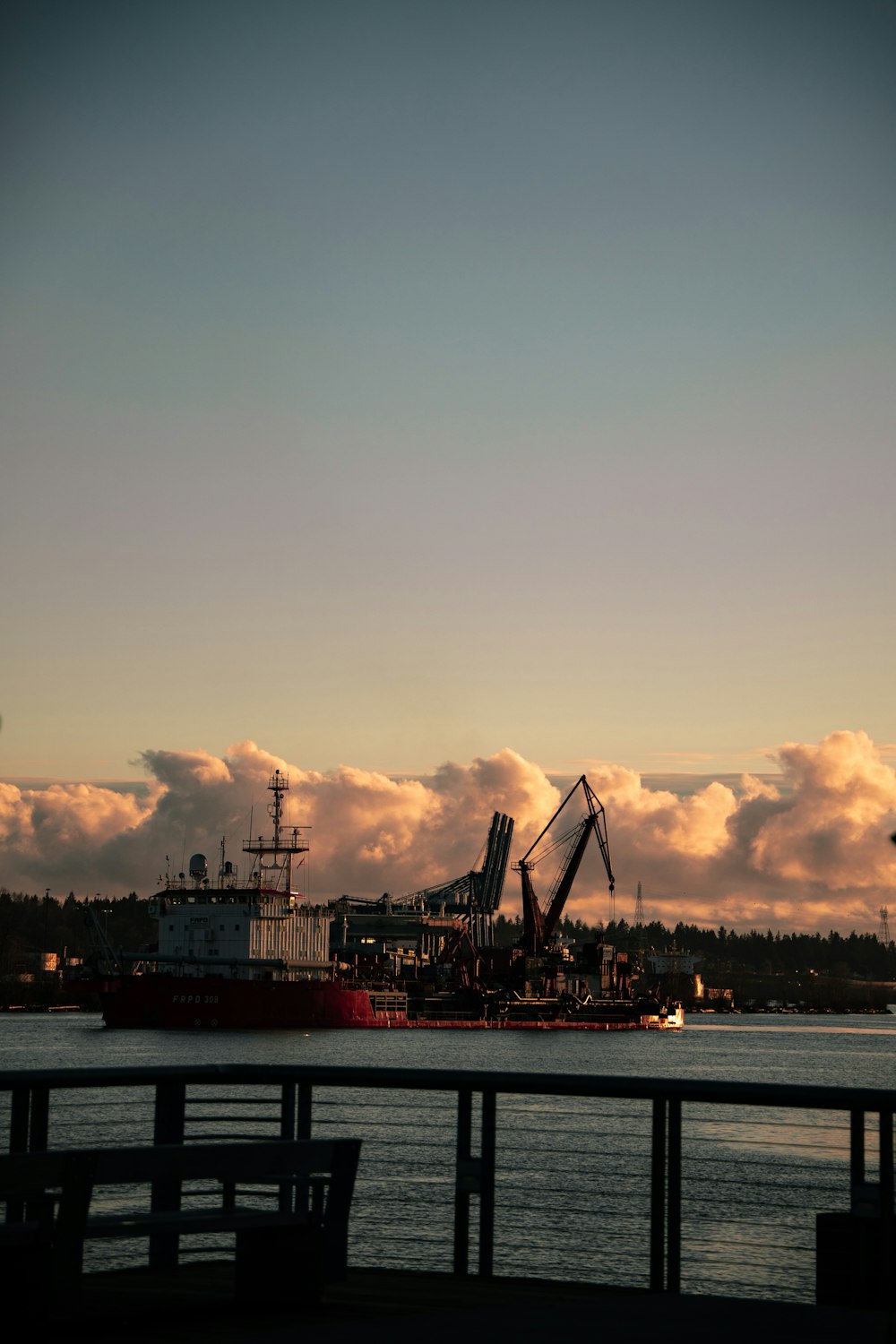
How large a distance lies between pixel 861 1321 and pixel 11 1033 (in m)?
89.0

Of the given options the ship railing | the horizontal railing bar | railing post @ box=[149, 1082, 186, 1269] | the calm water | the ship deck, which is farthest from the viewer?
the calm water

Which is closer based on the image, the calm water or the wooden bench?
the wooden bench

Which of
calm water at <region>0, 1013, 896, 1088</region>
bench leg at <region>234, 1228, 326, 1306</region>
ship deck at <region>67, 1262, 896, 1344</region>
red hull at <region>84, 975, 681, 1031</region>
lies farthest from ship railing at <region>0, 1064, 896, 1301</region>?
red hull at <region>84, 975, 681, 1031</region>

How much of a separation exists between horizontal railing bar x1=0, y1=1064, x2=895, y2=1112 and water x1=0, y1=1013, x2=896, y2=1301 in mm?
200

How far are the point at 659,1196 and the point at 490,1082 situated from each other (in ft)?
2.53

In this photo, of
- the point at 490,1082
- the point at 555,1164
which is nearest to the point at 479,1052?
the point at 555,1164

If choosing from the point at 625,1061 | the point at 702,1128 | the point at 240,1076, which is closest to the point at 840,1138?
the point at 702,1128

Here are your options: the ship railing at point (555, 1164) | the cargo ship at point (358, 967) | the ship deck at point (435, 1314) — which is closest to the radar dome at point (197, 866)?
the cargo ship at point (358, 967)

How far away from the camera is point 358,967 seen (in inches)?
4178

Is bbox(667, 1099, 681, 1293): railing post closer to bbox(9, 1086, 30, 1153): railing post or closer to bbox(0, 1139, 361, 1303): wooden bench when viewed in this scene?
bbox(0, 1139, 361, 1303): wooden bench

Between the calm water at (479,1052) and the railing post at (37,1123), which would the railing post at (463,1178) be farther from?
the calm water at (479,1052)

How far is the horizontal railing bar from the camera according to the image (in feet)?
17.5

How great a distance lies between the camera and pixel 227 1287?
18.7ft

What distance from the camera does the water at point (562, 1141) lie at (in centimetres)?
1334
